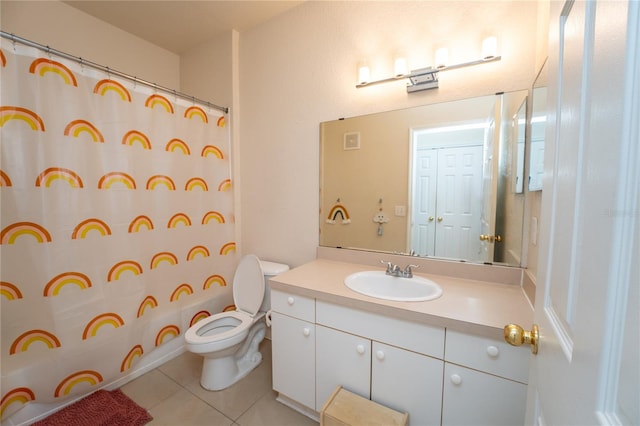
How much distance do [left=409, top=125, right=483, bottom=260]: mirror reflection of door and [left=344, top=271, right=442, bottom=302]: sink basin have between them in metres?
0.24

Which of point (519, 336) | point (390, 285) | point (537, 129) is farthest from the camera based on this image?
point (390, 285)

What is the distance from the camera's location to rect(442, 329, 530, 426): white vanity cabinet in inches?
37.5

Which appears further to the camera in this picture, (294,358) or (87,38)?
(87,38)

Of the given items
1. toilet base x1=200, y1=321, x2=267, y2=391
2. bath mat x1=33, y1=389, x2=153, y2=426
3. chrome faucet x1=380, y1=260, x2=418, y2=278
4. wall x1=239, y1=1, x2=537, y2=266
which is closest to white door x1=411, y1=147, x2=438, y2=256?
chrome faucet x1=380, y1=260, x2=418, y2=278

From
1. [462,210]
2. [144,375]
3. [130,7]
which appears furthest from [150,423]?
[130,7]

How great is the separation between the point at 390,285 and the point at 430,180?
68cm

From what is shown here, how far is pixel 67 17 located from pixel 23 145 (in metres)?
1.34

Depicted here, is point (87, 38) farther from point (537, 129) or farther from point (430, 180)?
point (537, 129)

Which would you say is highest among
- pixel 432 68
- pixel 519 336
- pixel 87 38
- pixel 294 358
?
pixel 87 38

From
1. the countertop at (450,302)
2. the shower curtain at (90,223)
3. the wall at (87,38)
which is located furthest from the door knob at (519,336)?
the wall at (87,38)

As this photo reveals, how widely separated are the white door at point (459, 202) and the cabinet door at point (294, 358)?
923mm

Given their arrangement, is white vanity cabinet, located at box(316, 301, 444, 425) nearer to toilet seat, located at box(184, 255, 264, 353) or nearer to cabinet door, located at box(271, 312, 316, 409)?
cabinet door, located at box(271, 312, 316, 409)

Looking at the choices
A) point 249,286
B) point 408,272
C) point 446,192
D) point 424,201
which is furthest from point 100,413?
point 446,192

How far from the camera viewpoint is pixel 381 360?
1212 mm
